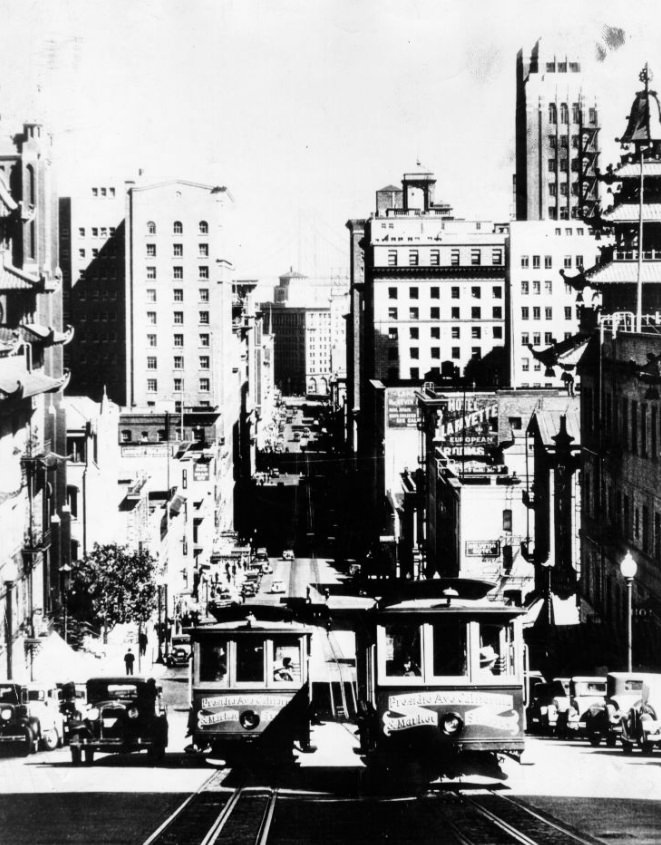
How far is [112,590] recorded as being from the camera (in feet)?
209

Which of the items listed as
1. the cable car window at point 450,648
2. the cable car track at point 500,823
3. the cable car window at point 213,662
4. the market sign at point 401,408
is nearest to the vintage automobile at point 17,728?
the cable car window at point 213,662

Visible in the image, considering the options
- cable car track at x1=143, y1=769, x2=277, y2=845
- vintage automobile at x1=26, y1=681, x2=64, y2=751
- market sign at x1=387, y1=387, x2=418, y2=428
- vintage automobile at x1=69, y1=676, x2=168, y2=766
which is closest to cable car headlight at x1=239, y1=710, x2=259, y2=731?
cable car track at x1=143, y1=769, x2=277, y2=845

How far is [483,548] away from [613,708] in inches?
1827

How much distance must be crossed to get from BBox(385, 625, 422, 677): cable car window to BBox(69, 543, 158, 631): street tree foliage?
131 feet

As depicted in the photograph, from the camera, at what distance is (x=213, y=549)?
363ft

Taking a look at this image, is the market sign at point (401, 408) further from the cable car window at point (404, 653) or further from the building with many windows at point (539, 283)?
the cable car window at point (404, 653)

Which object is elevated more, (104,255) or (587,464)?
(104,255)

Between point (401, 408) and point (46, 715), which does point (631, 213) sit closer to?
point (46, 715)

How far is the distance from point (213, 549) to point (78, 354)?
19.6 meters

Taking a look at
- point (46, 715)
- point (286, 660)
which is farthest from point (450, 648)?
point (46, 715)

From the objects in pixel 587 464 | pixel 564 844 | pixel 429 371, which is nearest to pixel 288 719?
pixel 564 844

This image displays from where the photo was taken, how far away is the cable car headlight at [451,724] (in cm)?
2473

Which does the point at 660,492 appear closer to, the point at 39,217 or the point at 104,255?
the point at 39,217

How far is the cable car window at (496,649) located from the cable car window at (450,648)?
0.36 metres
